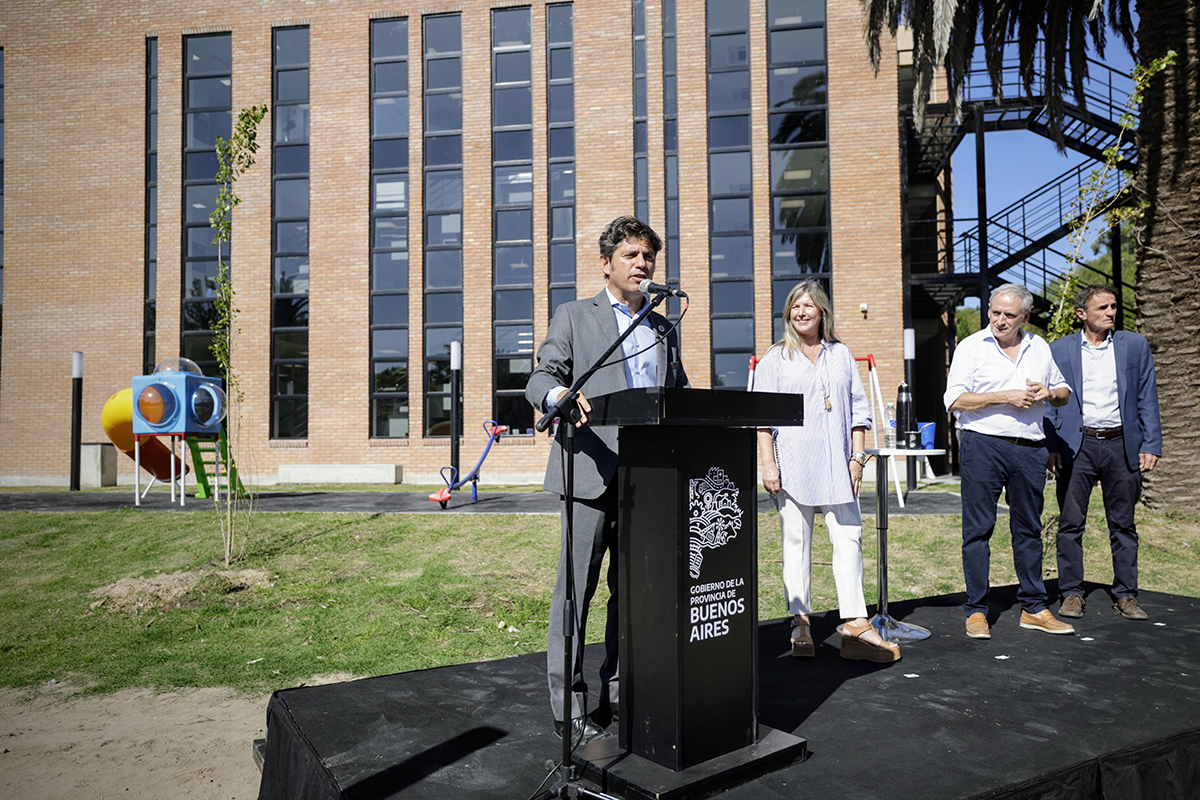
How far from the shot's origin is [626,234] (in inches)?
116

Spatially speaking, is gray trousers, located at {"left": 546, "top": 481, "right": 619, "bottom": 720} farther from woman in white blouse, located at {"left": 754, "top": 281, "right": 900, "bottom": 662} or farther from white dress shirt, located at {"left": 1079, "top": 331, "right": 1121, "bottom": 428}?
white dress shirt, located at {"left": 1079, "top": 331, "right": 1121, "bottom": 428}

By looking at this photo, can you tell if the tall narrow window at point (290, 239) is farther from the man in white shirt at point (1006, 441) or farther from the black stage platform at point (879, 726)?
the man in white shirt at point (1006, 441)

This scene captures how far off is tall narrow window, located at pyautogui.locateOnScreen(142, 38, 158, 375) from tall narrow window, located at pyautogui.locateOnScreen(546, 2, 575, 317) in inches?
379

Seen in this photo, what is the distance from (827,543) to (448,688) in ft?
21.9

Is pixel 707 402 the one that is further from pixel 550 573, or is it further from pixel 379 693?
pixel 550 573

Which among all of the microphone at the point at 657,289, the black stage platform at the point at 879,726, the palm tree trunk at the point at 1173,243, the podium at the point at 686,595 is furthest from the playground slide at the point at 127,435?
the palm tree trunk at the point at 1173,243

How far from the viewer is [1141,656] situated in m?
3.95

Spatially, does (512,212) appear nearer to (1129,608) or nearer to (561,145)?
(561,145)

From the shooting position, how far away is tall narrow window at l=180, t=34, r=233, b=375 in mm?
18812

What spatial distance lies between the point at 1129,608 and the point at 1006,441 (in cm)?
145

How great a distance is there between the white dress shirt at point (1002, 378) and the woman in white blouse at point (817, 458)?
31.6 inches

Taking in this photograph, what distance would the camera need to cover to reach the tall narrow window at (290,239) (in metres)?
18.3

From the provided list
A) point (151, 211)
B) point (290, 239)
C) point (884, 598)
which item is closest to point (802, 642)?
point (884, 598)

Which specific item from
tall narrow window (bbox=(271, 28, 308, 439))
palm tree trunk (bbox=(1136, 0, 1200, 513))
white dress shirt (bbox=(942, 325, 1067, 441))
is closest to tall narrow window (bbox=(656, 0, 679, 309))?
tall narrow window (bbox=(271, 28, 308, 439))
